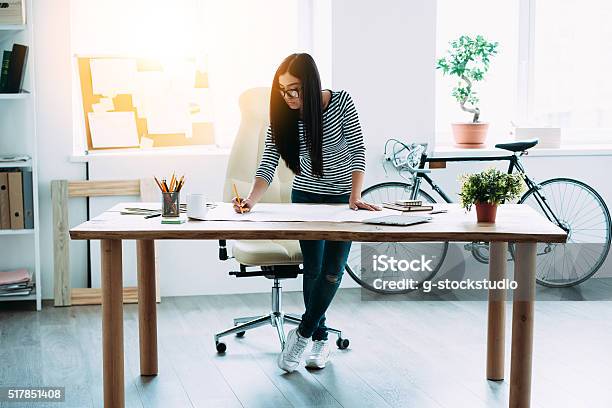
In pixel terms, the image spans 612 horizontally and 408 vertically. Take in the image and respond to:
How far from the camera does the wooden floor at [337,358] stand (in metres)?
3.55

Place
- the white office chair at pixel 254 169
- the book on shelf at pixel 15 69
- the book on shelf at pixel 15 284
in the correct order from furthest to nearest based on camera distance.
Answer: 1. the book on shelf at pixel 15 284
2. the book on shelf at pixel 15 69
3. the white office chair at pixel 254 169

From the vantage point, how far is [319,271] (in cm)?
387

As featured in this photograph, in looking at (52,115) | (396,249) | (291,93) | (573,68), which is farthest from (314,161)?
(573,68)

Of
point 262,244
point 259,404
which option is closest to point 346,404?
point 259,404

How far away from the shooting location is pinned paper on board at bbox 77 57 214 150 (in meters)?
5.18

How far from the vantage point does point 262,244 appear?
13.6ft

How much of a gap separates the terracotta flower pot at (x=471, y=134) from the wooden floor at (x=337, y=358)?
1075 mm

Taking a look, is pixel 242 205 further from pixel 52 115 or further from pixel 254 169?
pixel 52 115

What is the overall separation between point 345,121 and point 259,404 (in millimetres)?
1183

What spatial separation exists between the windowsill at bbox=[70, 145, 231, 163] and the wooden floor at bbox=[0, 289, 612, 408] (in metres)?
0.82

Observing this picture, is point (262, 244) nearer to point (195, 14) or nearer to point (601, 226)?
point (195, 14)

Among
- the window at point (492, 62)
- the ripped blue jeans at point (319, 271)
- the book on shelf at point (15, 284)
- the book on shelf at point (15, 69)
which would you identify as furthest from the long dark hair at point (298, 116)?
the window at point (492, 62)

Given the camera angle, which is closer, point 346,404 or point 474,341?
point 346,404

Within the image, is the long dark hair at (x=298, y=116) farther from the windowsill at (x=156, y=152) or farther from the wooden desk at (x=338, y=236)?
the windowsill at (x=156, y=152)
